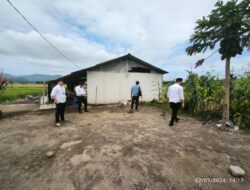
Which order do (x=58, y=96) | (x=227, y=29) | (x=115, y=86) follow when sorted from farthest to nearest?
(x=115, y=86) < (x=58, y=96) < (x=227, y=29)

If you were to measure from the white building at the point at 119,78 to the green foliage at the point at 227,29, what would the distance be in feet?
25.1

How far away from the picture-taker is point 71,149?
14.1 ft

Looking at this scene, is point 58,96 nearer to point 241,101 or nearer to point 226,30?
point 226,30

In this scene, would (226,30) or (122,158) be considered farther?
(226,30)

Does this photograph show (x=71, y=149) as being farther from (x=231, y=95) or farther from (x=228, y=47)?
(x=231, y=95)

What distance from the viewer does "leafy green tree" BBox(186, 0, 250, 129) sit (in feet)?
16.3

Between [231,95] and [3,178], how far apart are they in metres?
8.92

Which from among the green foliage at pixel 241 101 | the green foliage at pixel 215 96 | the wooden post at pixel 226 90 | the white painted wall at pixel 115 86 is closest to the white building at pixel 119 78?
the white painted wall at pixel 115 86

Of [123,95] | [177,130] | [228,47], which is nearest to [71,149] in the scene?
[177,130]

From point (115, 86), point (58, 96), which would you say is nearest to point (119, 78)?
point (115, 86)

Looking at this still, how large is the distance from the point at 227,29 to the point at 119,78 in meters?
8.65

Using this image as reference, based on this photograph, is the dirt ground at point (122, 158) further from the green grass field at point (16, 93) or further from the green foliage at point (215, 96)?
the green grass field at point (16, 93)

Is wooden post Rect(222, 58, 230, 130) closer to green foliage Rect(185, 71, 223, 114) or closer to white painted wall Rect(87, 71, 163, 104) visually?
green foliage Rect(185, 71, 223, 114)

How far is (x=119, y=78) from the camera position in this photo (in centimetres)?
1292
